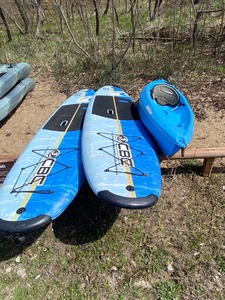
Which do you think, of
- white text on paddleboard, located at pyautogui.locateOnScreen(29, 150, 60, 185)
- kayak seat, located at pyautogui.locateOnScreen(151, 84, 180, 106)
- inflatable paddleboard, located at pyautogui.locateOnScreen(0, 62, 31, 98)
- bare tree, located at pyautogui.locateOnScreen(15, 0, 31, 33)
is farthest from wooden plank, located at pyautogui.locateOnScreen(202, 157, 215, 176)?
bare tree, located at pyautogui.locateOnScreen(15, 0, 31, 33)

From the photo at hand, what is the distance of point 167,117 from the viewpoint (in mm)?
2869

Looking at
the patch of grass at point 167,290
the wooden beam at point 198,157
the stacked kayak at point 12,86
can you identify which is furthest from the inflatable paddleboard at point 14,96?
the patch of grass at point 167,290

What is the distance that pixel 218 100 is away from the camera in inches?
162

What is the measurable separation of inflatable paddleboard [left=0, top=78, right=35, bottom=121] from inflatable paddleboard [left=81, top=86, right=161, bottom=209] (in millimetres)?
1202

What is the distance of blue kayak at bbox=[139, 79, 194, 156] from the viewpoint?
8.70 ft

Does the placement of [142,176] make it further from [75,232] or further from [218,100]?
[218,100]

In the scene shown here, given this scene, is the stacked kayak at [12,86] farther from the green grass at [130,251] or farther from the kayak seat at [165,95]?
the kayak seat at [165,95]

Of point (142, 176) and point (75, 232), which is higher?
point (142, 176)

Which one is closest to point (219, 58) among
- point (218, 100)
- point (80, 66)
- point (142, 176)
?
point (218, 100)

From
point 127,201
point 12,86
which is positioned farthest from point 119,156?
point 12,86

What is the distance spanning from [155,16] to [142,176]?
5.84m

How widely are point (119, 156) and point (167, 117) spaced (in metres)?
0.74

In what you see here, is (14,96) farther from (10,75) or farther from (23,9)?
(23,9)

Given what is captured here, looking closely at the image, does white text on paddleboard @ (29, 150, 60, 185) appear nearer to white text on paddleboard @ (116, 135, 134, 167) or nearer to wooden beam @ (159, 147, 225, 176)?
white text on paddleboard @ (116, 135, 134, 167)
